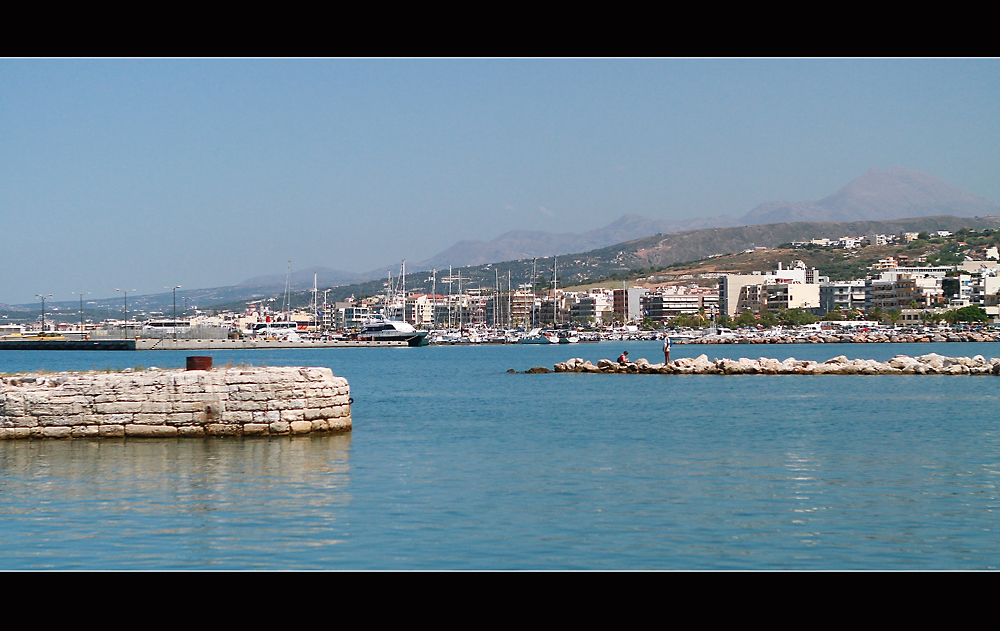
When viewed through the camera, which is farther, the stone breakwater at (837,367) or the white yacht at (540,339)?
the white yacht at (540,339)

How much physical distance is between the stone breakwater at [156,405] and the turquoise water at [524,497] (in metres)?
0.26

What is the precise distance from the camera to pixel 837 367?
40031 mm

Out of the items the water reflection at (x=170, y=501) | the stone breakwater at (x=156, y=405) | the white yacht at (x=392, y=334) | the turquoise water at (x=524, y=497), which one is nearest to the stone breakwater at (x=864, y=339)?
the white yacht at (x=392, y=334)

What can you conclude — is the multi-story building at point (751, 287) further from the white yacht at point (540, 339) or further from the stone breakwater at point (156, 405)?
the stone breakwater at point (156, 405)

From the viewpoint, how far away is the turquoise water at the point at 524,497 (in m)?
7.61

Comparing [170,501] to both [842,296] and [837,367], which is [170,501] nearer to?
[837,367]

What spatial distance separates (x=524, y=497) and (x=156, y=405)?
23.5 feet

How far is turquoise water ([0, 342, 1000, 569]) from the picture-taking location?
7.61 meters

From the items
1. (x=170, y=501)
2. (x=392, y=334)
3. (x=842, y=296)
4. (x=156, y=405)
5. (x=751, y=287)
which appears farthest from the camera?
(x=751, y=287)

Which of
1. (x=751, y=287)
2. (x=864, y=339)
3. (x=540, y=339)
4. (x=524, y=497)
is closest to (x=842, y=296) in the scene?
(x=751, y=287)

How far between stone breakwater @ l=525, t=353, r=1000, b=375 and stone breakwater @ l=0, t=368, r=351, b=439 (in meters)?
28.6
